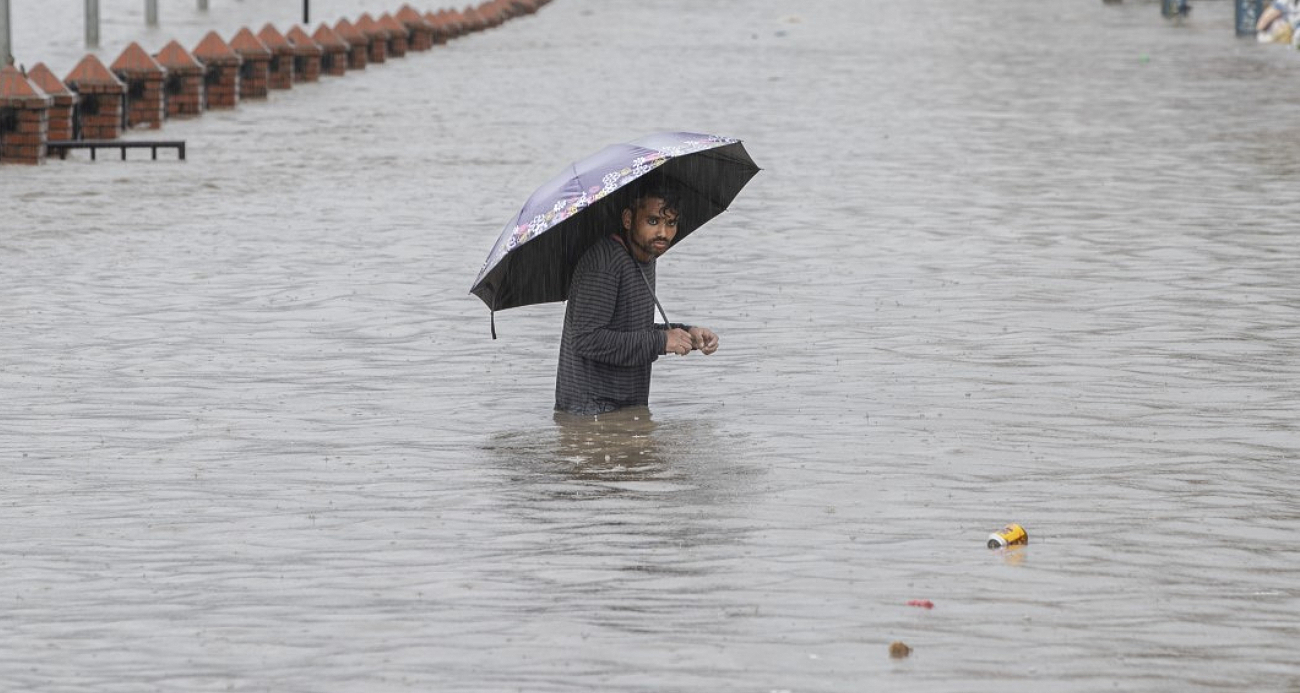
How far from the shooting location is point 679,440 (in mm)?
8844

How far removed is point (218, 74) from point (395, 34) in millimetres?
10771

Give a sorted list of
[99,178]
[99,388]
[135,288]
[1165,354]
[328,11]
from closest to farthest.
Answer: [99,388], [1165,354], [135,288], [99,178], [328,11]

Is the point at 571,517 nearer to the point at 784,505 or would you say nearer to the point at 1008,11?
the point at 784,505

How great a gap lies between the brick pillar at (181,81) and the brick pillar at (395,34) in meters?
11.6

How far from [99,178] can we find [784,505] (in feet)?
39.0

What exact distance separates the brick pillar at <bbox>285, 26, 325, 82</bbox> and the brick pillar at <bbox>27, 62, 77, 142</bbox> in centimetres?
1003

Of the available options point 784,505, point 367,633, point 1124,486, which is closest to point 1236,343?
point 1124,486

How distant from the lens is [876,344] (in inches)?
427

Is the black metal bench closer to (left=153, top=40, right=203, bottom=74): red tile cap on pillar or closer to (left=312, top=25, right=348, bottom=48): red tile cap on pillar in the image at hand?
(left=153, top=40, right=203, bottom=74): red tile cap on pillar

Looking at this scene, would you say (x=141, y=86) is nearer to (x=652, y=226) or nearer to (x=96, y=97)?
(x=96, y=97)

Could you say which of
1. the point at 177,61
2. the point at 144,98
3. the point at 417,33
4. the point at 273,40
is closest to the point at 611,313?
the point at 144,98

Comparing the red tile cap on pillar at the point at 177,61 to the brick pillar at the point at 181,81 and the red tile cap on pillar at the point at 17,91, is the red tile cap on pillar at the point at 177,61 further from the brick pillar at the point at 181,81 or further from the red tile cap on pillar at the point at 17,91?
the red tile cap on pillar at the point at 17,91

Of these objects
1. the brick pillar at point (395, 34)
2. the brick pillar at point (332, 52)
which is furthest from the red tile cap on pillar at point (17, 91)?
the brick pillar at point (395, 34)

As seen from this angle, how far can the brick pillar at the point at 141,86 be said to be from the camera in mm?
23234
